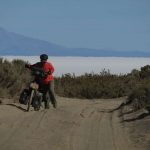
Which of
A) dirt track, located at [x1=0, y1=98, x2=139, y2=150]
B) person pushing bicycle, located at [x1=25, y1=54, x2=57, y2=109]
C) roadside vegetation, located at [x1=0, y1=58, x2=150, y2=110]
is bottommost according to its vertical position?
dirt track, located at [x1=0, y1=98, x2=139, y2=150]

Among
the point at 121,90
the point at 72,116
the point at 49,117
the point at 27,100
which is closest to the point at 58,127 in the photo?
the point at 49,117

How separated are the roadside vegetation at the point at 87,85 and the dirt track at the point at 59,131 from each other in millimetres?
2566

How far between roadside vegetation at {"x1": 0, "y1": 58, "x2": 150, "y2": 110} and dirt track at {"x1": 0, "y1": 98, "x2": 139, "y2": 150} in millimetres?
2566

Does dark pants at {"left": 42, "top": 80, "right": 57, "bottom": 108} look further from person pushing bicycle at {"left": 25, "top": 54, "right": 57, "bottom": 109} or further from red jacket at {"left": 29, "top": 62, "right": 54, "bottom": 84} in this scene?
red jacket at {"left": 29, "top": 62, "right": 54, "bottom": 84}

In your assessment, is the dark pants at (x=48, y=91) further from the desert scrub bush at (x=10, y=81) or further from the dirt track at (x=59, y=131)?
the desert scrub bush at (x=10, y=81)

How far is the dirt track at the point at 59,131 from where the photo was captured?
1270cm

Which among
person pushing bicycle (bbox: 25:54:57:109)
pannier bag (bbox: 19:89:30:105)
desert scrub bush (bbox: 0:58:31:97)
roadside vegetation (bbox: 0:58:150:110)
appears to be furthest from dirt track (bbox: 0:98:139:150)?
desert scrub bush (bbox: 0:58:31:97)

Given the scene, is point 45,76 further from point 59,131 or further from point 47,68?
point 59,131

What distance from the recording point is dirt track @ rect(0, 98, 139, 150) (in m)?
12.7

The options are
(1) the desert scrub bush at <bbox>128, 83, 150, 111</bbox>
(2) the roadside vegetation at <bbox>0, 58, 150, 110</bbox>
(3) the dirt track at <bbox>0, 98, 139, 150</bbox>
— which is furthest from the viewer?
(2) the roadside vegetation at <bbox>0, 58, 150, 110</bbox>

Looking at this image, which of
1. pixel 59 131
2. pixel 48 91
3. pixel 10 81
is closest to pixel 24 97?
pixel 48 91

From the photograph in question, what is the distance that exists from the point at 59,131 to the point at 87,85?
1788cm

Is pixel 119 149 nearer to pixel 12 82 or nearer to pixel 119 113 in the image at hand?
pixel 119 113

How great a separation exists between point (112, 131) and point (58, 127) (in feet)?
4.37
